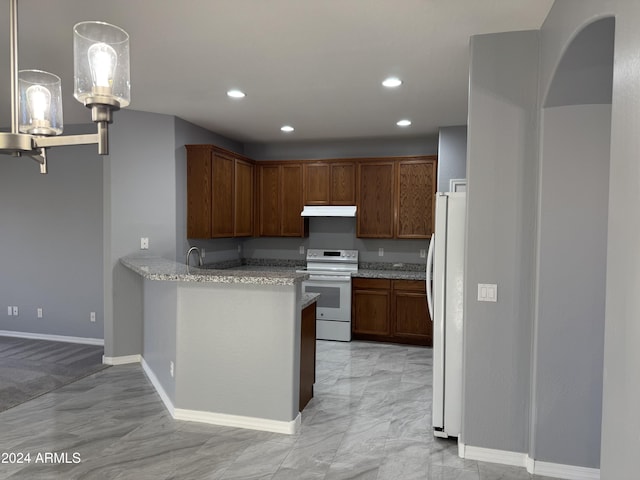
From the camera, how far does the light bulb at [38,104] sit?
1434 mm

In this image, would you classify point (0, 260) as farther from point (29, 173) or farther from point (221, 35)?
point (221, 35)

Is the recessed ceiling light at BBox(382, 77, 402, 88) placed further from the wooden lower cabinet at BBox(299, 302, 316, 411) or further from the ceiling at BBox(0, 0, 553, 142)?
the wooden lower cabinet at BBox(299, 302, 316, 411)

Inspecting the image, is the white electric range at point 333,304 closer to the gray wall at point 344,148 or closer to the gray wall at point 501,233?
the gray wall at point 344,148

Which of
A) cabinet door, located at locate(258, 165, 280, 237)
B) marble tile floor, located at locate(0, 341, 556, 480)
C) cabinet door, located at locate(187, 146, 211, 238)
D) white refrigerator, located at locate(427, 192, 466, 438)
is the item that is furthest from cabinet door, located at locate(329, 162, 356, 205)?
white refrigerator, located at locate(427, 192, 466, 438)

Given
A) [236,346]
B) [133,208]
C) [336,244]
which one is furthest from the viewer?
[336,244]

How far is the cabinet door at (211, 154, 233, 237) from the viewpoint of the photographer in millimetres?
5020

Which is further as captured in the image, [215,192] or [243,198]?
[243,198]

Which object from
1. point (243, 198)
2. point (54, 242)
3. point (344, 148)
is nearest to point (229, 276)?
point (243, 198)

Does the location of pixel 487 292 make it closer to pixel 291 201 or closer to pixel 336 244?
pixel 336 244

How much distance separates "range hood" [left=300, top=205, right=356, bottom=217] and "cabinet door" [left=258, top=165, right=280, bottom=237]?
432mm

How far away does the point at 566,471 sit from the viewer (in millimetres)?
2496

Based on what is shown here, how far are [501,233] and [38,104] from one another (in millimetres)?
2417

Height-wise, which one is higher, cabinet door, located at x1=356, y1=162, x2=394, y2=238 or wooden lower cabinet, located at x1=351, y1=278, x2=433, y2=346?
cabinet door, located at x1=356, y1=162, x2=394, y2=238

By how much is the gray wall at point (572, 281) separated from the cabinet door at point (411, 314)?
2.71 metres
